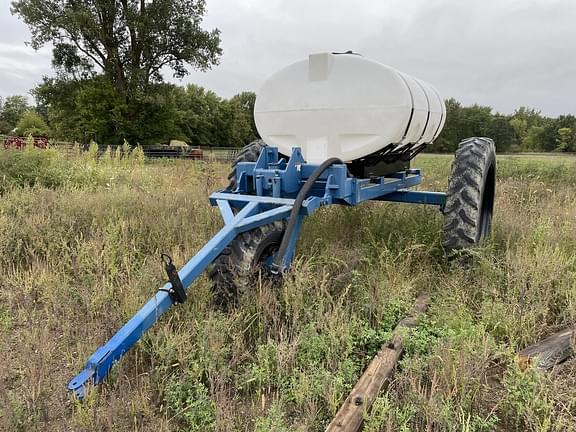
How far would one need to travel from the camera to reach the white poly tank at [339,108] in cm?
374

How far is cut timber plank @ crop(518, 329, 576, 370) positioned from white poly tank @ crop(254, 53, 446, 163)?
1.94m

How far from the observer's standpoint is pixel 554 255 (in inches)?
141

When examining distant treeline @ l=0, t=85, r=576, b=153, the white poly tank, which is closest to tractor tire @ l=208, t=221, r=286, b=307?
the white poly tank

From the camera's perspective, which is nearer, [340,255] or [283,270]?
[283,270]

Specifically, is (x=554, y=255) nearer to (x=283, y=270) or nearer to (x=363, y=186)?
(x=363, y=186)

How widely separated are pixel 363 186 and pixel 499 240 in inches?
66.9

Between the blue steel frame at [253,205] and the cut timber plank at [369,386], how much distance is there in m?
0.86

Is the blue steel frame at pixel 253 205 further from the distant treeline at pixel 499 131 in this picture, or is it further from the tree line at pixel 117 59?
the distant treeline at pixel 499 131

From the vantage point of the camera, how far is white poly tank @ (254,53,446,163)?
3738 millimetres

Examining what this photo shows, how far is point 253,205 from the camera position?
3102 mm

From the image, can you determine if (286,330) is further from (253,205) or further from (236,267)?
(253,205)

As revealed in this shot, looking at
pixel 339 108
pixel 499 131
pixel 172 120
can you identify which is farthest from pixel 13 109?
pixel 339 108

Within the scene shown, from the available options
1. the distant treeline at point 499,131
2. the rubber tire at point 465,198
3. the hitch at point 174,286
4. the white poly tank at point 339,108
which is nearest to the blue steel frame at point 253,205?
the hitch at point 174,286

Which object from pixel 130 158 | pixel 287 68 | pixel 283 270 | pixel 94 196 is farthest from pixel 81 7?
pixel 283 270
